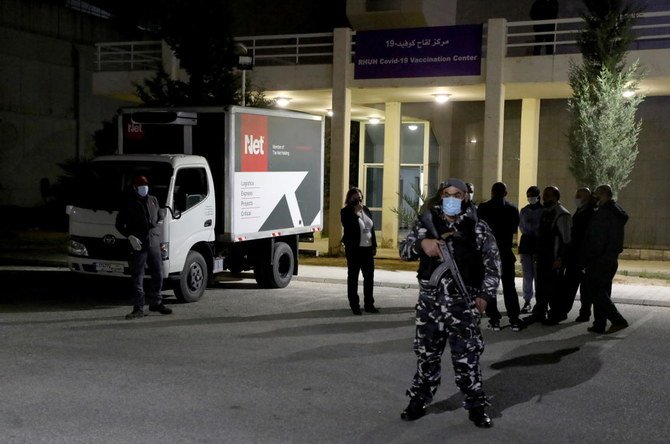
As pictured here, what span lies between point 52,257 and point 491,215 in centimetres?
1094

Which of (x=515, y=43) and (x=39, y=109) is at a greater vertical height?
(x=515, y=43)

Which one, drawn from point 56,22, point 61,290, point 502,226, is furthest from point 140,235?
point 56,22

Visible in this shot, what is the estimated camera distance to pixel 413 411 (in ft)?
21.0

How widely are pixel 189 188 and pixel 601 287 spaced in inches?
239

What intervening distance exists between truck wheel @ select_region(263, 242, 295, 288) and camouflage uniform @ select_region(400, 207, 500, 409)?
26.0 ft

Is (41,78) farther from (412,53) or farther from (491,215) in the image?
(491,215)

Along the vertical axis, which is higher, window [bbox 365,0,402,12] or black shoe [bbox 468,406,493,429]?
window [bbox 365,0,402,12]

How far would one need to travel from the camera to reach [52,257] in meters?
18.0

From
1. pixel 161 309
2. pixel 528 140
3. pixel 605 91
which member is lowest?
pixel 161 309

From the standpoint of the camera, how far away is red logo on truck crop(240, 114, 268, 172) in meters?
13.1

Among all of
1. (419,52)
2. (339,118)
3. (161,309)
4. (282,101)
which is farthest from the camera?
(282,101)

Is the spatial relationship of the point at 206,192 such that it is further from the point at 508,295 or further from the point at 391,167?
the point at 391,167

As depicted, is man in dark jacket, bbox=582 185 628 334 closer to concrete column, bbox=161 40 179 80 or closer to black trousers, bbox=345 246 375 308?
black trousers, bbox=345 246 375 308

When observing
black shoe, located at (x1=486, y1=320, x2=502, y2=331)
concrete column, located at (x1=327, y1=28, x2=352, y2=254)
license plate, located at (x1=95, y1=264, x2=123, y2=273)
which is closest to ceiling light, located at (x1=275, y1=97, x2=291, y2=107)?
concrete column, located at (x1=327, y1=28, x2=352, y2=254)
